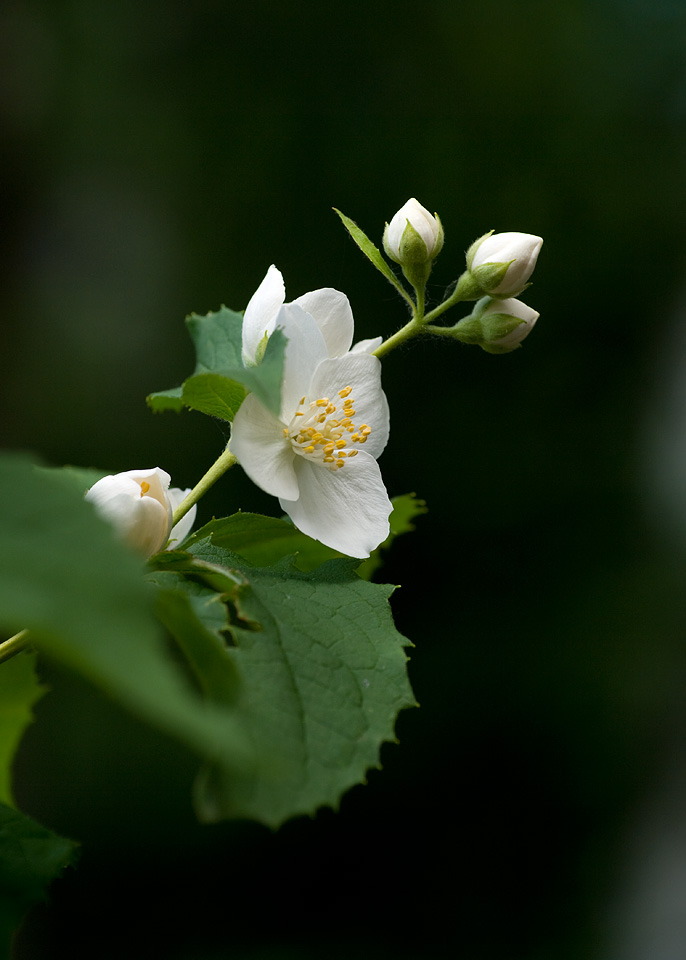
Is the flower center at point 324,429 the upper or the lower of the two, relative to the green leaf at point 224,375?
lower

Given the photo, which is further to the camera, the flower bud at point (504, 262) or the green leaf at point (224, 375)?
the flower bud at point (504, 262)

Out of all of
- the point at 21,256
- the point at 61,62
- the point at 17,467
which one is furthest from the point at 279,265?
the point at 17,467

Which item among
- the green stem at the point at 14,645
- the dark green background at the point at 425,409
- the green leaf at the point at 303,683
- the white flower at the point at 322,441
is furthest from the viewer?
the dark green background at the point at 425,409

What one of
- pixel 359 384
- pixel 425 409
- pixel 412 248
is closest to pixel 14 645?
pixel 359 384

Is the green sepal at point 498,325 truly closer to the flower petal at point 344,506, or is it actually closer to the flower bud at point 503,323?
the flower bud at point 503,323

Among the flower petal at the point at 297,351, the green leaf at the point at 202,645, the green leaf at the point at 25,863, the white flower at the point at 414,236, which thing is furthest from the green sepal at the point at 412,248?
the green leaf at the point at 25,863

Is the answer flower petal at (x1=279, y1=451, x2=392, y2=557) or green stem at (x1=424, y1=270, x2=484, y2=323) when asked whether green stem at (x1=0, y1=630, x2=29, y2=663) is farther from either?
green stem at (x1=424, y1=270, x2=484, y2=323)

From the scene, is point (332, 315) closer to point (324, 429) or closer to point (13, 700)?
point (324, 429)
